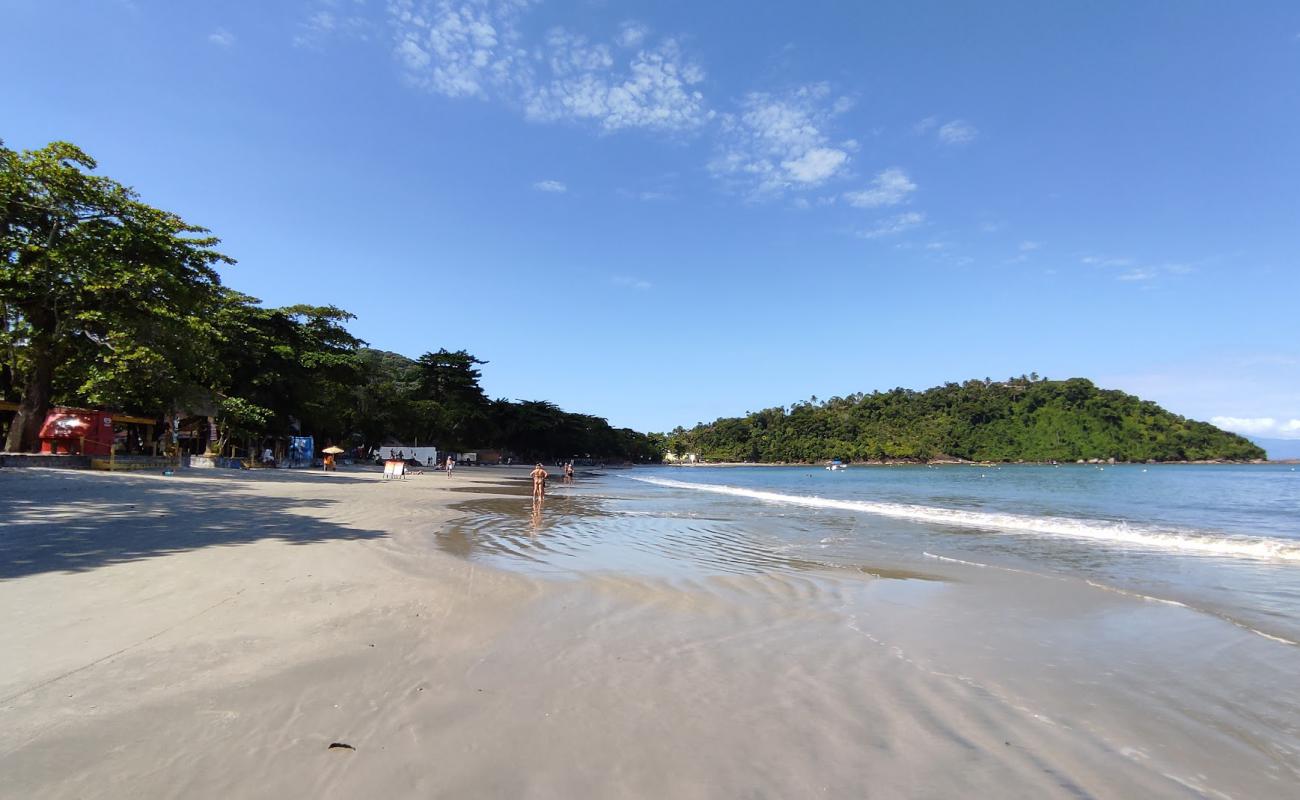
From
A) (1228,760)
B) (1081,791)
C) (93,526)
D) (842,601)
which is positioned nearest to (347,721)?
(1081,791)

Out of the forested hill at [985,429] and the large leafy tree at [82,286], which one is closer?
the large leafy tree at [82,286]

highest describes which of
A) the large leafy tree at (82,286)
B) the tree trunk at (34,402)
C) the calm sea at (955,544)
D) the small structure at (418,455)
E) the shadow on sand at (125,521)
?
the large leafy tree at (82,286)

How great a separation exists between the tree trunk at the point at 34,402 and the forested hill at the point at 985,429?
493 ft

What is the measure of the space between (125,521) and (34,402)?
64.4ft

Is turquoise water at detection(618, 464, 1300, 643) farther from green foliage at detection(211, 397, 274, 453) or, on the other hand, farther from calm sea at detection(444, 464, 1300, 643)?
green foliage at detection(211, 397, 274, 453)

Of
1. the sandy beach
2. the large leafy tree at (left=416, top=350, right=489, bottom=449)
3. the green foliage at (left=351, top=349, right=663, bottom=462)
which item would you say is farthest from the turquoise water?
the large leafy tree at (left=416, top=350, right=489, bottom=449)

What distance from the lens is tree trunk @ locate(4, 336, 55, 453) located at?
22.8 m

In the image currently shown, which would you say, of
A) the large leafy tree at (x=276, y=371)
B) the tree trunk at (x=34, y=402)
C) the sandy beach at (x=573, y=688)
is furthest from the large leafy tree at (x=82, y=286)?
the sandy beach at (x=573, y=688)

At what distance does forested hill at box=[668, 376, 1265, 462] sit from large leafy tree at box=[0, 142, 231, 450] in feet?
484

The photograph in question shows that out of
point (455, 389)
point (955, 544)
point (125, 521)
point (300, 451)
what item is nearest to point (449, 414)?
point (455, 389)

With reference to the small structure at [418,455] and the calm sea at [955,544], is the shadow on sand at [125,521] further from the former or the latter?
the small structure at [418,455]

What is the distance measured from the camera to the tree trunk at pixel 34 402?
2276 centimetres

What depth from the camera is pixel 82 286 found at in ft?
72.0

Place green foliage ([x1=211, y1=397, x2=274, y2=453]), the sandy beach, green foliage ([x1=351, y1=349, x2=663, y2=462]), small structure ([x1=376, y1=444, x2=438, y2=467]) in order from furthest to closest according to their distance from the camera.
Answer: green foliage ([x1=351, y1=349, x2=663, y2=462]), small structure ([x1=376, y1=444, x2=438, y2=467]), green foliage ([x1=211, y1=397, x2=274, y2=453]), the sandy beach
